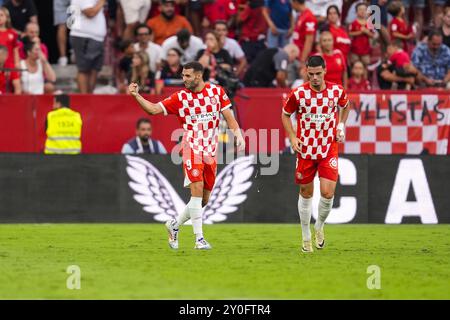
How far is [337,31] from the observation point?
2223 centimetres

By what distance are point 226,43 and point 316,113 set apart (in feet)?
27.1

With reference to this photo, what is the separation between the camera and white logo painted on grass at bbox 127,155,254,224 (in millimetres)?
19328

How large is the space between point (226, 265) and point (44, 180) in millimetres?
7004

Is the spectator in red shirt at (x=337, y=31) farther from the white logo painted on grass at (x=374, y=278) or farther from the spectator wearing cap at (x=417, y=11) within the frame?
the white logo painted on grass at (x=374, y=278)

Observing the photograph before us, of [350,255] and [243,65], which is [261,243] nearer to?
[350,255]

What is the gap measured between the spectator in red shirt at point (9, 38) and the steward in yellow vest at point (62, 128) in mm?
A: 1652

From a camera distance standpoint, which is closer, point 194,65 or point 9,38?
point 194,65

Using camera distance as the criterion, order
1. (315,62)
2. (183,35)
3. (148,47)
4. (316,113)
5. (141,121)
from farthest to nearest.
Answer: (148,47) → (183,35) → (141,121) → (316,113) → (315,62)

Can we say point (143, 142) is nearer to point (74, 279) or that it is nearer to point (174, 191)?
point (174, 191)

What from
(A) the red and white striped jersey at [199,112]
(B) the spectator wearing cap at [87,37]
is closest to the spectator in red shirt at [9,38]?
(B) the spectator wearing cap at [87,37]

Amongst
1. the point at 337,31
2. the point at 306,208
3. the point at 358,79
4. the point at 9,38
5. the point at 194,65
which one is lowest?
the point at 306,208

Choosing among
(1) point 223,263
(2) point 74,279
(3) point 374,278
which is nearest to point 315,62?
(1) point 223,263

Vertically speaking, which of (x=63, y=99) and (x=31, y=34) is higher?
(x=31, y=34)
